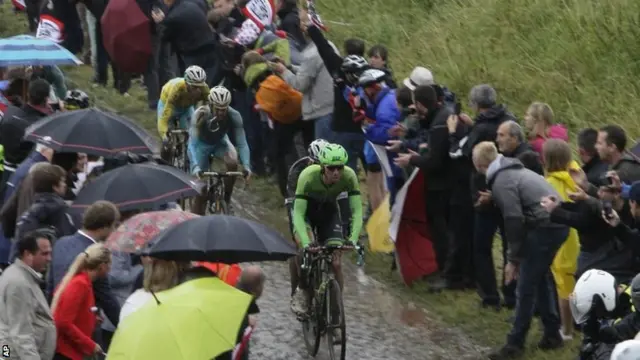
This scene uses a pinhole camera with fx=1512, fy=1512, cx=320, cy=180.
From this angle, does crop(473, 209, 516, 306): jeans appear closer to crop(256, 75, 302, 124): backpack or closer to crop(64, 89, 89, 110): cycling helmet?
crop(256, 75, 302, 124): backpack

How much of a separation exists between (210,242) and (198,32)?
38.4 ft

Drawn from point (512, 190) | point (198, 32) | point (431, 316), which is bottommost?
point (431, 316)

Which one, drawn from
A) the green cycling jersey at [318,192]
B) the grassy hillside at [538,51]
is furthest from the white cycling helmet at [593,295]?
the grassy hillside at [538,51]

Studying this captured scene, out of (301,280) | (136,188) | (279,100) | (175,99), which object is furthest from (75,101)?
(136,188)

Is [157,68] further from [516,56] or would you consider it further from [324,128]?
[324,128]

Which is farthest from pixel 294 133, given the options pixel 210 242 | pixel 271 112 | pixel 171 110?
pixel 210 242

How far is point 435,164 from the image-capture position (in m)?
15.5

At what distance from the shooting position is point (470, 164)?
Result: 599 inches

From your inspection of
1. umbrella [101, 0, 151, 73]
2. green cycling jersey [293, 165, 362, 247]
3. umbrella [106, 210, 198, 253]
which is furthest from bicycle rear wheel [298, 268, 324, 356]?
umbrella [101, 0, 151, 73]

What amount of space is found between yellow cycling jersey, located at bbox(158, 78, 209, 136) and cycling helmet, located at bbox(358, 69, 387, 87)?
2343 millimetres

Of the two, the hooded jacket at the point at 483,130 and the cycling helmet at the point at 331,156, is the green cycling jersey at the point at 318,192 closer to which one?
the cycling helmet at the point at 331,156

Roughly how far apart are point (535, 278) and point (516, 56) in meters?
7.99

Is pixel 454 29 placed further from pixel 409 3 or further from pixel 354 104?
pixel 354 104

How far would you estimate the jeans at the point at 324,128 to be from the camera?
1795 centimetres
